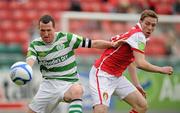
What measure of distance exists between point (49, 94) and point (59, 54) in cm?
59

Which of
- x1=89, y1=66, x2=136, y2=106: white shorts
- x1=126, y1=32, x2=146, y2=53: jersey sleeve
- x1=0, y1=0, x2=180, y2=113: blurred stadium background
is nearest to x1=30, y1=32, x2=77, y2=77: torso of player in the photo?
x1=89, y1=66, x2=136, y2=106: white shorts

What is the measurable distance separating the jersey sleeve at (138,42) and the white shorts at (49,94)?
1033 mm

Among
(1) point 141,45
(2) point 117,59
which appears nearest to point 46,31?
(2) point 117,59

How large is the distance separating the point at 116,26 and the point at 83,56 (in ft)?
3.39

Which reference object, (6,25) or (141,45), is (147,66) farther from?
(6,25)

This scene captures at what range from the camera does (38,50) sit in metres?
8.54

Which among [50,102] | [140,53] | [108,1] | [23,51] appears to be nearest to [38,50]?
[50,102]

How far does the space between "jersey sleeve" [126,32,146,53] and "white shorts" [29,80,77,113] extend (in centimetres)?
103

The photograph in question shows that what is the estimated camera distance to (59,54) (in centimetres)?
856

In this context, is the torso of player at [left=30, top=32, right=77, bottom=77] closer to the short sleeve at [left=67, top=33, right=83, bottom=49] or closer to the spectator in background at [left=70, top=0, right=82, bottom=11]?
the short sleeve at [left=67, top=33, right=83, bottom=49]

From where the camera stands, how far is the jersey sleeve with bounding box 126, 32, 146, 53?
28.0ft

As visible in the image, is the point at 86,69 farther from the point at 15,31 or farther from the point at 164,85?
the point at 15,31

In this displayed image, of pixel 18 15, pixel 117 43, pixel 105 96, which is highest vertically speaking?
pixel 117 43

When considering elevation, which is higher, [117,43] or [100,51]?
[117,43]
